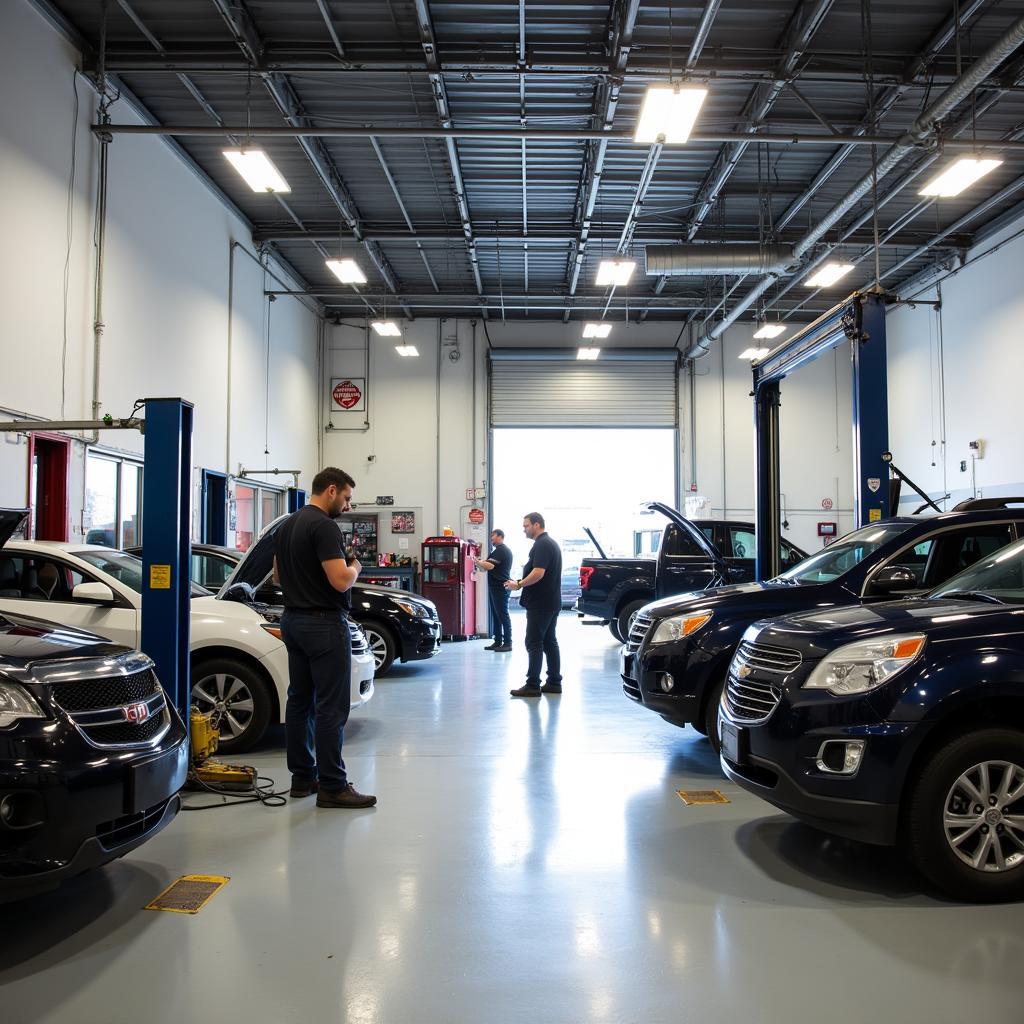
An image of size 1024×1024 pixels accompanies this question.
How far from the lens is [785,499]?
57.2 ft

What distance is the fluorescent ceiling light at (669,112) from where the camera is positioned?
6.61 metres

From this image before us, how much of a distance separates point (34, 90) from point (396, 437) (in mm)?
10276

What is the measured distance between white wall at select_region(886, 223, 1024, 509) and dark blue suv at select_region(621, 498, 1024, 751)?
809 cm

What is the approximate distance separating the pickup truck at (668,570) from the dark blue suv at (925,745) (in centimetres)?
599

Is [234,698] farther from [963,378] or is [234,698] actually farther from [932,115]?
[963,378]

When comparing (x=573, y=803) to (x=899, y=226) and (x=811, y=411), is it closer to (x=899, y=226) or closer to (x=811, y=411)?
(x=899, y=226)

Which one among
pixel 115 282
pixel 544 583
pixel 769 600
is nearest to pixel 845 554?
pixel 769 600

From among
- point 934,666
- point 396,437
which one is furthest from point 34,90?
point 396,437

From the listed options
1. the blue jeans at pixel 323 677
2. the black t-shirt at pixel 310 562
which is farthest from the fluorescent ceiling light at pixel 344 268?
the blue jeans at pixel 323 677

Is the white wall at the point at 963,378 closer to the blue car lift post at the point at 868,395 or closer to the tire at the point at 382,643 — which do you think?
the blue car lift post at the point at 868,395

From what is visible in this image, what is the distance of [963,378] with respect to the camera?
45.2ft

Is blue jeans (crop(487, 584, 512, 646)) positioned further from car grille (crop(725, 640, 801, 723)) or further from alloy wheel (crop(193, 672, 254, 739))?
car grille (crop(725, 640, 801, 723))

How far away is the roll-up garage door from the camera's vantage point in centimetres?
1750

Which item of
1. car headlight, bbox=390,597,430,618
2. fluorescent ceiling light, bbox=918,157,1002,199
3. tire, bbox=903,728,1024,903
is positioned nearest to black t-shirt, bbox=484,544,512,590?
car headlight, bbox=390,597,430,618
